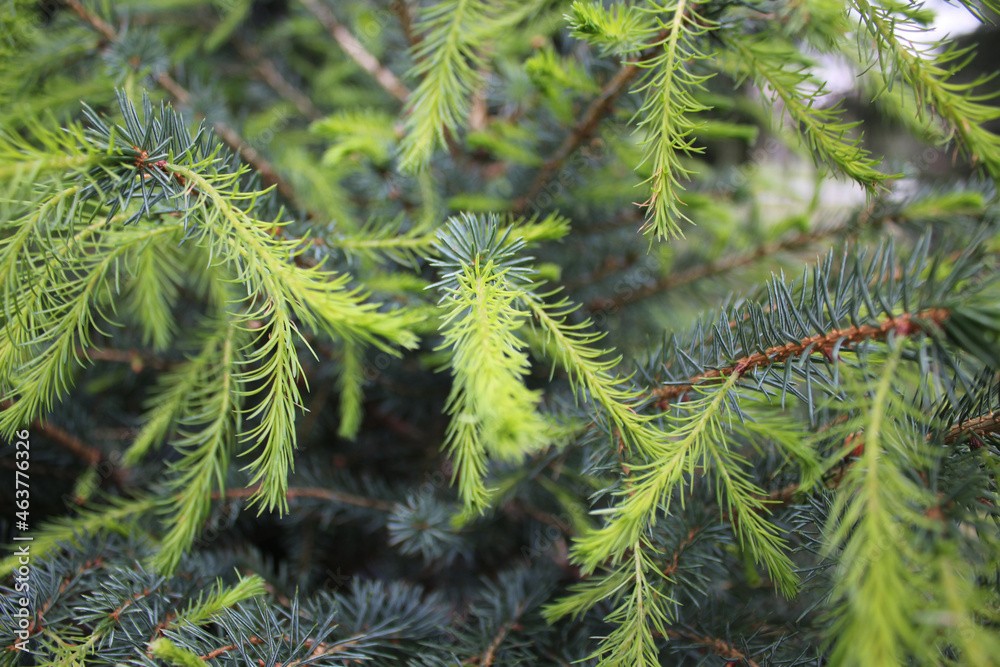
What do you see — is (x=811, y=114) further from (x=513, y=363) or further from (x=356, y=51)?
(x=356, y=51)

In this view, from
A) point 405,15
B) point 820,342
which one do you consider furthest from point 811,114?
point 405,15

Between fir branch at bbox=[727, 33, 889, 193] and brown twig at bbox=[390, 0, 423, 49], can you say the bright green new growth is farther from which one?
brown twig at bbox=[390, 0, 423, 49]

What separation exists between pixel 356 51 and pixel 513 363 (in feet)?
2.11

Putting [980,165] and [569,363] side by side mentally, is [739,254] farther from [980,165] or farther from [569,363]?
[569,363]

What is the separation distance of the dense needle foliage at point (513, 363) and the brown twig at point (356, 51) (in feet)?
0.05

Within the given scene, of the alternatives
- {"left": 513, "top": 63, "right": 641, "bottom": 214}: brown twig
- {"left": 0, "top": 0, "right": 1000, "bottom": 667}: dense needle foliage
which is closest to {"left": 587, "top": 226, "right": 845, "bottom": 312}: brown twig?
{"left": 0, "top": 0, "right": 1000, "bottom": 667}: dense needle foliage

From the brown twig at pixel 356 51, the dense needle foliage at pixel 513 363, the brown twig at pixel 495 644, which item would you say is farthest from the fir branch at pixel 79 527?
the brown twig at pixel 356 51

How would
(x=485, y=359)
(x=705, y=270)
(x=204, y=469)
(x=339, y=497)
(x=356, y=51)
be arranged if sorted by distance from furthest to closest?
(x=356, y=51)
(x=705, y=270)
(x=339, y=497)
(x=204, y=469)
(x=485, y=359)

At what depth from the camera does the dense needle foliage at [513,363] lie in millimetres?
283

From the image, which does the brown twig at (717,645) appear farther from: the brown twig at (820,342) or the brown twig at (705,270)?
the brown twig at (705,270)

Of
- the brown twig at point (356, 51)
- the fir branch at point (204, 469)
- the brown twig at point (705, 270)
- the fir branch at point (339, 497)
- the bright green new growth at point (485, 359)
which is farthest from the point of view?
the brown twig at point (356, 51)

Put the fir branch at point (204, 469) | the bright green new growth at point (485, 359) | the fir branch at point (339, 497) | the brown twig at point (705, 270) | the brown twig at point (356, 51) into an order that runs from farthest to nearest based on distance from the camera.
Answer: the brown twig at point (356, 51)
the brown twig at point (705, 270)
the fir branch at point (339, 497)
the fir branch at point (204, 469)
the bright green new growth at point (485, 359)

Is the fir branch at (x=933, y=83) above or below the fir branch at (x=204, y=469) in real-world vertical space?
above

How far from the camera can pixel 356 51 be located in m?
0.73
